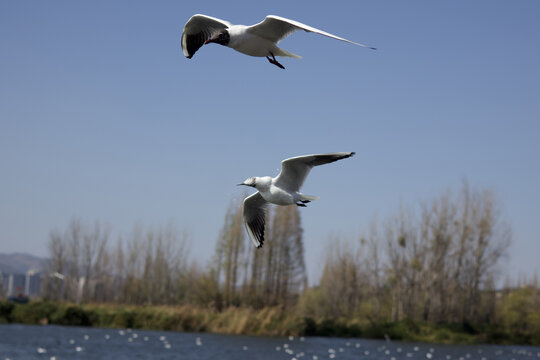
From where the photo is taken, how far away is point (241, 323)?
33.4 metres

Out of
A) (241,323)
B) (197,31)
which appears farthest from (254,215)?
(241,323)

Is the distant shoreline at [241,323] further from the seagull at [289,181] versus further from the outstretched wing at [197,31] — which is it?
the seagull at [289,181]

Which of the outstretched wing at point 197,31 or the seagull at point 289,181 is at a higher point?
the outstretched wing at point 197,31

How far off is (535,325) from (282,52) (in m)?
39.7

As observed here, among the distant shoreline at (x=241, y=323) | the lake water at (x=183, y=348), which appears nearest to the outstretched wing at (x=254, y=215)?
the lake water at (x=183, y=348)

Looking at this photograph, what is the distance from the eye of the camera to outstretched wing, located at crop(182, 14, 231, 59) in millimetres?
7590

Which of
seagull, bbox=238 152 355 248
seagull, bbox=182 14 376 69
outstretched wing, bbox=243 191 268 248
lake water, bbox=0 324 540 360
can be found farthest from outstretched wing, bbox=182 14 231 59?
lake water, bbox=0 324 540 360

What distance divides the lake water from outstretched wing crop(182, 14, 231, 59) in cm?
1760

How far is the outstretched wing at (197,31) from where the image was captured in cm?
759

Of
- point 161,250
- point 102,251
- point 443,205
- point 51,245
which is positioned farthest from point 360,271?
point 51,245

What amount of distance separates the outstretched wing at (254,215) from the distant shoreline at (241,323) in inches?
1023

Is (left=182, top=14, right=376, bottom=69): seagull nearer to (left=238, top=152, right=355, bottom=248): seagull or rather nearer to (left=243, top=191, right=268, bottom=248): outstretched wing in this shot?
(left=238, top=152, right=355, bottom=248): seagull

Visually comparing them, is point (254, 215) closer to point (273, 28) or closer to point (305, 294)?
point (273, 28)

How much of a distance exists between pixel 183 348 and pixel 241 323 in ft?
22.0
